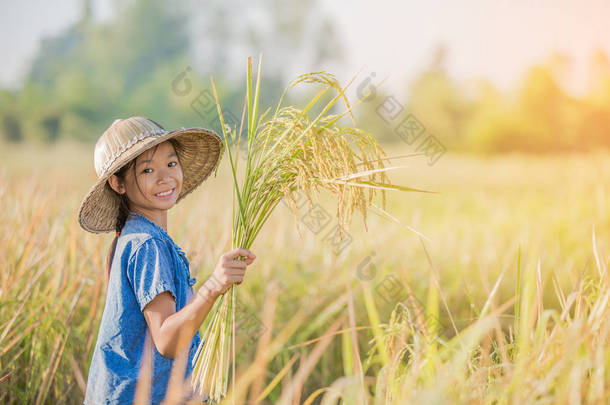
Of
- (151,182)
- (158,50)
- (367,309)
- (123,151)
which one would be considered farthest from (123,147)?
(158,50)

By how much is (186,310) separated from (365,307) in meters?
2.10

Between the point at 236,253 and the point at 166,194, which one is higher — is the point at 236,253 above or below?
below

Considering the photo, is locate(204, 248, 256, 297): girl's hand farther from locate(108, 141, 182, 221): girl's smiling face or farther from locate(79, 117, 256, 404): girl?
locate(108, 141, 182, 221): girl's smiling face

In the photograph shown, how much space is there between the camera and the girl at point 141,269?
137cm

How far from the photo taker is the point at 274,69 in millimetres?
28922

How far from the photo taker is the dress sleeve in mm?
1394

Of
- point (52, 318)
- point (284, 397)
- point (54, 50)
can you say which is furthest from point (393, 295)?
point (54, 50)

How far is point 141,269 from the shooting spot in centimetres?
143

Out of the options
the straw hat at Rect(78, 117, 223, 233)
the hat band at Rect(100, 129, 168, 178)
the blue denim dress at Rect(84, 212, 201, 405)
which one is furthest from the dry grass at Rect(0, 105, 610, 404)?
the hat band at Rect(100, 129, 168, 178)

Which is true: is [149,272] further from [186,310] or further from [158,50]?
[158,50]

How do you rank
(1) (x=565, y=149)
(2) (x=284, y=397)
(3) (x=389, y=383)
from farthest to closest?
(1) (x=565, y=149)
(3) (x=389, y=383)
(2) (x=284, y=397)

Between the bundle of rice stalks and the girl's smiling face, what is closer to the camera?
the bundle of rice stalks

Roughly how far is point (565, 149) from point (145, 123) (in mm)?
29229

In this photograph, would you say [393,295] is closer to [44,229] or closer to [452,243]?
[452,243]
